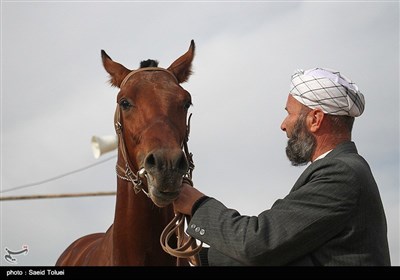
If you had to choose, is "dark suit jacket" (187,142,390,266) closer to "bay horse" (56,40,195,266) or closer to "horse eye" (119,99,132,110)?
"bay horse" (56,40,195,266)

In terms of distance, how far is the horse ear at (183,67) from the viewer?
541cm

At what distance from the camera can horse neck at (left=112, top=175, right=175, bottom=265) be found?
4746 millimetres

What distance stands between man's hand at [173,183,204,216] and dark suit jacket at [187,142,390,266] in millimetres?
241

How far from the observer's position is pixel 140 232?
479 cm

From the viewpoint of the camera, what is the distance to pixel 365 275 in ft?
10.2

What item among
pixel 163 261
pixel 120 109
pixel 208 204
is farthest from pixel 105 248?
pixel 208 204

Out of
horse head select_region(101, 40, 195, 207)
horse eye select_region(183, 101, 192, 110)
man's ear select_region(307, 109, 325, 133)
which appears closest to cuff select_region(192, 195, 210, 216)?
horse head select_region(101, 40, 195, 207)

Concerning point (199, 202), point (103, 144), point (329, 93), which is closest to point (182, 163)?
point (199, 202)

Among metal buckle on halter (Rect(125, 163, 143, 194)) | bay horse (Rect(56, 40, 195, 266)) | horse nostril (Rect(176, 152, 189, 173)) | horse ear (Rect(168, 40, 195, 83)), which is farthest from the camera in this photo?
horse ear (Rect(168, 40, 195, 83))

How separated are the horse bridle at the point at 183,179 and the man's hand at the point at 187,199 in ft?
0.31

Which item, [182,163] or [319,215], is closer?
[319,215]

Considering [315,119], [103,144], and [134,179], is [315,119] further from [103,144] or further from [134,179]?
[103,144]

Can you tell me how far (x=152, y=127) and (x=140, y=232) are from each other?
862mm

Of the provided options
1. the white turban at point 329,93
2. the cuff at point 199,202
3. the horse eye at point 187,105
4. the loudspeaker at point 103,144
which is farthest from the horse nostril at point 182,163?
the loudspeaker at point 103,144
